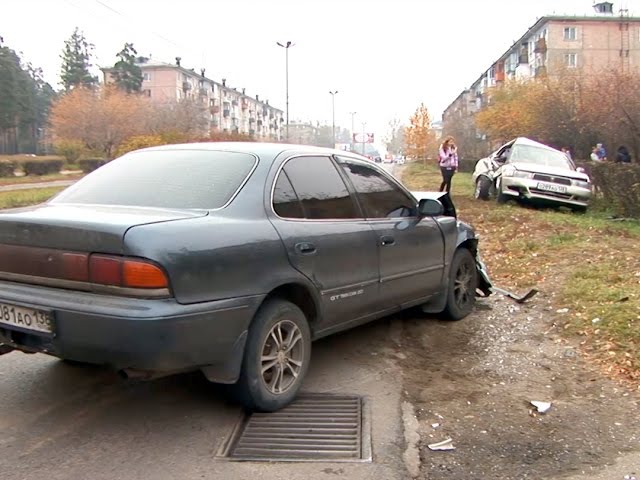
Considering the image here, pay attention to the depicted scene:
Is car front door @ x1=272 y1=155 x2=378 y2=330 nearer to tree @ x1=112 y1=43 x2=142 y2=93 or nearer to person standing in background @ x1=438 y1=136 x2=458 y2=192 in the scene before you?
person standing in background @ x1=438 y1=136 x2=458 y2=192

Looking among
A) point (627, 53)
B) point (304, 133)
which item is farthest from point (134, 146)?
point (304, 133)

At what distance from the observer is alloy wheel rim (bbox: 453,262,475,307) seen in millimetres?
6211

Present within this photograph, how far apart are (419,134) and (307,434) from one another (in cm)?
5246

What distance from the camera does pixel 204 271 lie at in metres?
3.40

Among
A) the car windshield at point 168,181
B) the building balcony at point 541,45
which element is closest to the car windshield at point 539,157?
the car windshield at point 168,181

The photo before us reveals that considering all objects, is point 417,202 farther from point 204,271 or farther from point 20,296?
point 20,296

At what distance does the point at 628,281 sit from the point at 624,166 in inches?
270

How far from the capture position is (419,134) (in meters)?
54.6

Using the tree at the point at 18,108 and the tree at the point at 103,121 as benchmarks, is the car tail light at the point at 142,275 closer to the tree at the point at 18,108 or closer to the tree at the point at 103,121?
the tree at the point at 103,121

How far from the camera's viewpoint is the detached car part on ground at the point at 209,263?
3285 mm

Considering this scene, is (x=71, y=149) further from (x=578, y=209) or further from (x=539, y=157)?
(x=578, y=209)

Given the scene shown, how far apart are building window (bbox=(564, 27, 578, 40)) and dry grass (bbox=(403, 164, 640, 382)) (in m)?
54.4

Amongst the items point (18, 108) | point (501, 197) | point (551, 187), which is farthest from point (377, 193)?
point (18, 108)

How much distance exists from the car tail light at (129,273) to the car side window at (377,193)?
2028 millimetres
